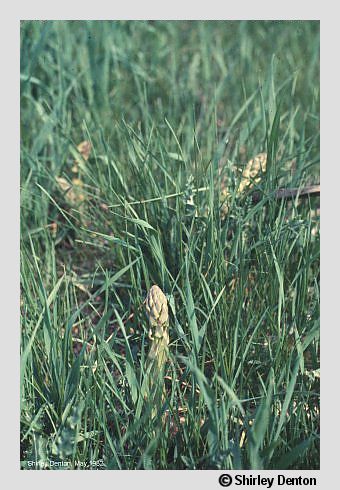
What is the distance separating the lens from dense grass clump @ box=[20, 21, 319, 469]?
151 cm

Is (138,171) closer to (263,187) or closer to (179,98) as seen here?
(263,187)

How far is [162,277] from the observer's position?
1662 millimetres

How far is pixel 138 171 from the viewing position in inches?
75.3

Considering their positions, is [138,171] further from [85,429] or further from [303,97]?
[303,97]

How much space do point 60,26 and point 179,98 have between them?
551 mm

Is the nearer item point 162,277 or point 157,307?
point 157,307

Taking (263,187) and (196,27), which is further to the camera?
(196,27)

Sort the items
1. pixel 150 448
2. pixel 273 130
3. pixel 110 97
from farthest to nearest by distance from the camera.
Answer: pixel 110 97 → pixel 273 130 → pixel 150 448

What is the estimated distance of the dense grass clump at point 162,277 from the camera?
4.96ft

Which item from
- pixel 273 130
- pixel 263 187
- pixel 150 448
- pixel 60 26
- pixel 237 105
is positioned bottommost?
pixel 150 448

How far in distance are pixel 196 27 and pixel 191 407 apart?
2.06 meters

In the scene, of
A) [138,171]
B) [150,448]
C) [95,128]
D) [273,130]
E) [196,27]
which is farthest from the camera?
[196,27]

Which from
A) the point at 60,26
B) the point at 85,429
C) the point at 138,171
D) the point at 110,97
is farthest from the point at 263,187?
the point at 60,26

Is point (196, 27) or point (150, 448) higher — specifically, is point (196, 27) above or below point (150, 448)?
above
